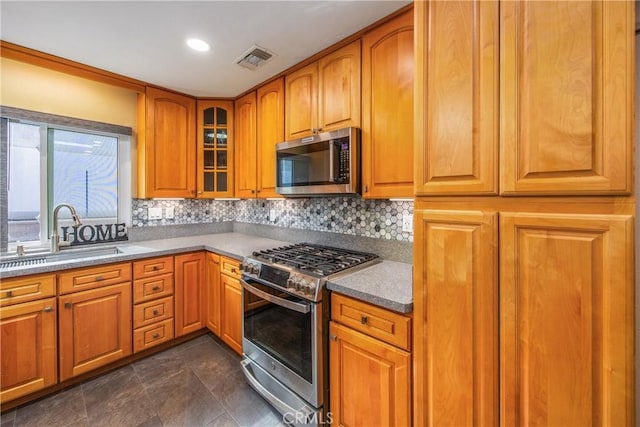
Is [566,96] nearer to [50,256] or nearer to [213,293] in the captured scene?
[213,293]

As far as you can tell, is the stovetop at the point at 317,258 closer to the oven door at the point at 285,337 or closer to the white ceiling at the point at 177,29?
the oven door at the point at 285,337

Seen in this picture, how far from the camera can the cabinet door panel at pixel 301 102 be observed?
1944 mm

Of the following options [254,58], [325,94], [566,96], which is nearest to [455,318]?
[566,96]

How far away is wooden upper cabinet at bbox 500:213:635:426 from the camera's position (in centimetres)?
70

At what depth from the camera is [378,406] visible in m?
1.22

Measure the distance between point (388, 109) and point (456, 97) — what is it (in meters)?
0.64

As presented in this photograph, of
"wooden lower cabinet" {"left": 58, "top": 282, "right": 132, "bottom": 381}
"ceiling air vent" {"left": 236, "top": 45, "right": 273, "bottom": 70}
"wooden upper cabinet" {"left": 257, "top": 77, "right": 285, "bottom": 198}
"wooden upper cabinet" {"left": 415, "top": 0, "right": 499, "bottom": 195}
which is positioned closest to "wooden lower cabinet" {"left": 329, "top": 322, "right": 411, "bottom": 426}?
"wooden upper cabinet" {"left": 415, "top": 0, "right": 499, "bottom": 195}

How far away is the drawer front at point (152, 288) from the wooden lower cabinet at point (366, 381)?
1633 mm

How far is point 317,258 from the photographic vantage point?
1.79 metres

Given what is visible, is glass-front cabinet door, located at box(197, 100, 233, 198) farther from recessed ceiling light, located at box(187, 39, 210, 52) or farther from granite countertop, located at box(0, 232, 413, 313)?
recessed ceiling light, located at box(187, 39, 210, 52)

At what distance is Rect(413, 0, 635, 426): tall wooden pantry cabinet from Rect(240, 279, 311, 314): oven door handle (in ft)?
1.98

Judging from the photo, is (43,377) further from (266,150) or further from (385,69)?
(385,69)

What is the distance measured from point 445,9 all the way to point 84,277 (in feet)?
8.64

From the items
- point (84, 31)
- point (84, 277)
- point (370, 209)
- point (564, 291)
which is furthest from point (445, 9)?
point (84, 277)
